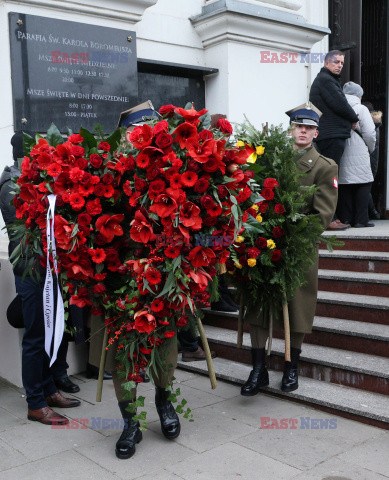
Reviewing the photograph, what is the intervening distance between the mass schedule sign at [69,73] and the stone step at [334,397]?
2.74 meters

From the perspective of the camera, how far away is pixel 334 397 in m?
3.83

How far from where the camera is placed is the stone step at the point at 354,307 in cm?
454

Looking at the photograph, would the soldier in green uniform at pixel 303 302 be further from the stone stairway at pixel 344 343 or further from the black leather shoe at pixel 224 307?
the black leather shoe at pixel 224 307

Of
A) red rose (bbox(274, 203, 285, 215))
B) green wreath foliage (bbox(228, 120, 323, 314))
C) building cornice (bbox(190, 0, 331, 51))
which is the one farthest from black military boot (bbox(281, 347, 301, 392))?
building cornice (bbox(190, 0, 331, 51))

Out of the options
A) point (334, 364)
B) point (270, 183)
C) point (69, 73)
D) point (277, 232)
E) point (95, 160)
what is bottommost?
point (334, 364)

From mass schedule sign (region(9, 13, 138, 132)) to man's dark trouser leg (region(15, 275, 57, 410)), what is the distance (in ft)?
6.17

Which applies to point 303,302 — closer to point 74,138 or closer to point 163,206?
point 163,206

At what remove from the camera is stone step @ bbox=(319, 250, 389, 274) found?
5.17m

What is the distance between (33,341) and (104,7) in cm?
340

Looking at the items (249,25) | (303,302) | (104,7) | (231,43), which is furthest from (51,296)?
(249,25)

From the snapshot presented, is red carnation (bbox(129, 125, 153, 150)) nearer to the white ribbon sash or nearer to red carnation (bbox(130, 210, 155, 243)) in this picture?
red carnation (bbox(130, 210, 155, 243))

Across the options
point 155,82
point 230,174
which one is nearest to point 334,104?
point 155,82

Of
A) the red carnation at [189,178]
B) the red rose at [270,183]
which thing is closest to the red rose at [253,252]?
the red rose at [270,183]

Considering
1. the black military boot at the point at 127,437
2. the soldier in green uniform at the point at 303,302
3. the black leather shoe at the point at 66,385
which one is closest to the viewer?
the black military boot at the point at 127,437
